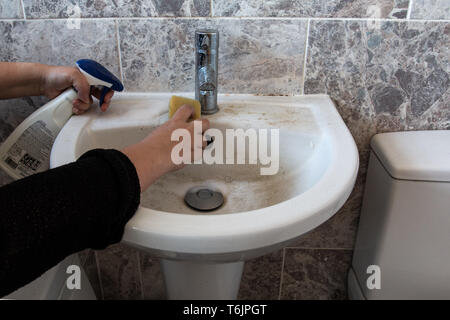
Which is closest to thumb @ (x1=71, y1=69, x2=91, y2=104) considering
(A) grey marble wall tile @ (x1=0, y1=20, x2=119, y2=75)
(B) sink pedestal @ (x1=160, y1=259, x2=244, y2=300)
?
(A) grey marble wall tile @ (x1=0, y1=20, x2=119, y2=75)

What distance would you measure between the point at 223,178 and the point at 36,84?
389 mm

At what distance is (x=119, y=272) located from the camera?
41.9 inches

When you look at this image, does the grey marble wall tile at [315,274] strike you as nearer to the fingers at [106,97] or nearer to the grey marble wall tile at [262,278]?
the grey marble wall tile at [262,278]

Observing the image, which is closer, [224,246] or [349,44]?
[224,246]

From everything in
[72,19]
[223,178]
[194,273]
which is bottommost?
[194,273]

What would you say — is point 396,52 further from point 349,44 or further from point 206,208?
point 206,208

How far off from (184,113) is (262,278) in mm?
572

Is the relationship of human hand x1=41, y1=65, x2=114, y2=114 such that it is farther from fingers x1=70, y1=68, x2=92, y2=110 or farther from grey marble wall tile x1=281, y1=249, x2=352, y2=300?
grey marble wall tile x1=281, y1=249, x2=352, y2=300

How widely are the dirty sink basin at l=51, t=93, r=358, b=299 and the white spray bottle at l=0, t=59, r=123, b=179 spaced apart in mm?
30

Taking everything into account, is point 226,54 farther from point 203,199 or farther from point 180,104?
point 203,199

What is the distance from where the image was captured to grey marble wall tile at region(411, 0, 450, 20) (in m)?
0.73

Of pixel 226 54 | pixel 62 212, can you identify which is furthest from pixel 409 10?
pixel 62 212

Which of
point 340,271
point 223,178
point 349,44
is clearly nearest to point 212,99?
point 223,178
